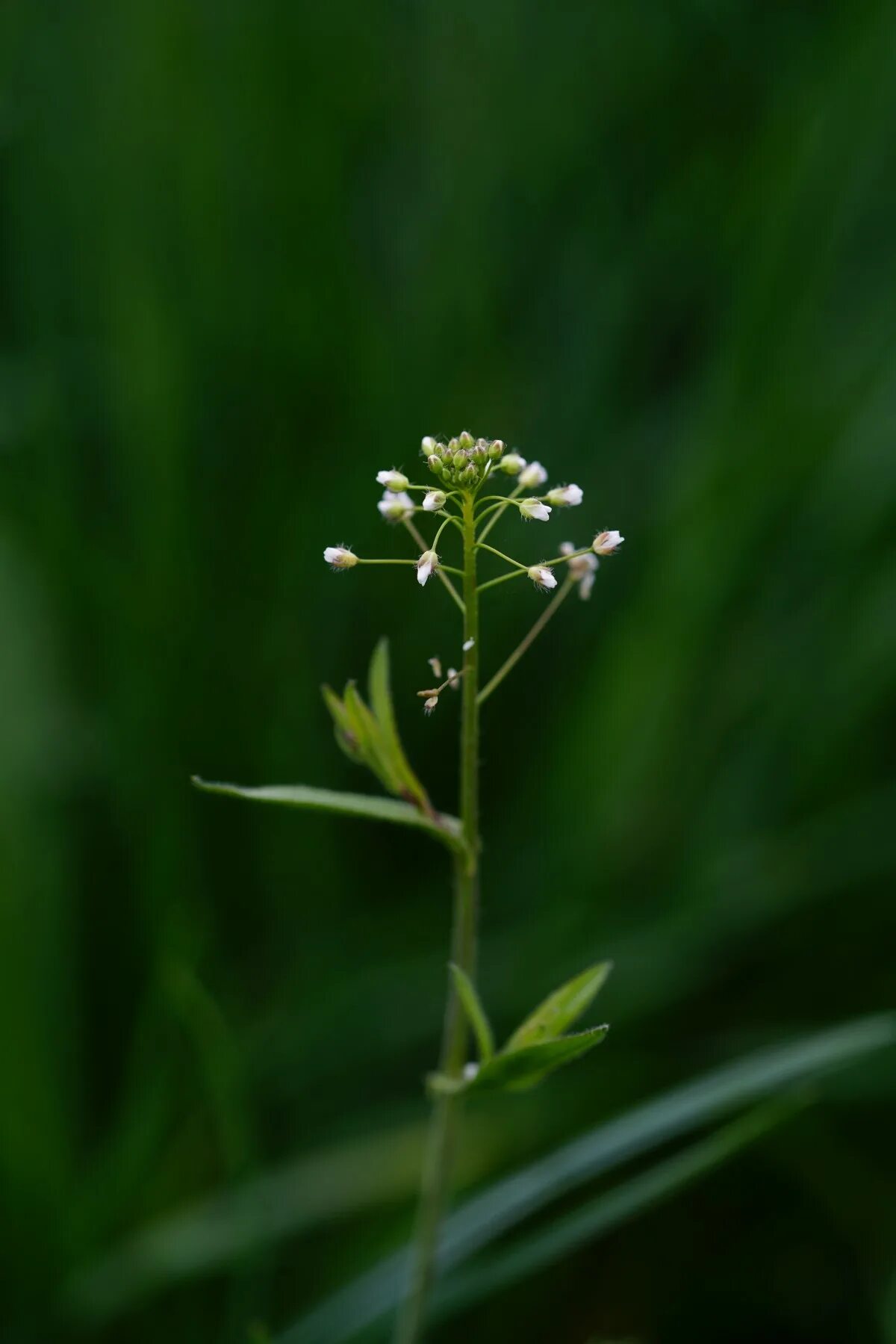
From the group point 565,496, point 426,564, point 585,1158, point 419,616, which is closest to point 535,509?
point 565,496

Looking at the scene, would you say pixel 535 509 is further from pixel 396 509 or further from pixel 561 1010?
pixel 561 1010

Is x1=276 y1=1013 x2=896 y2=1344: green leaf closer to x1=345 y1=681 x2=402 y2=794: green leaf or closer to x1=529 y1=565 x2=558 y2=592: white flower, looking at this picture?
x1=345 y1=681 x2=402 y2=794: green leaf

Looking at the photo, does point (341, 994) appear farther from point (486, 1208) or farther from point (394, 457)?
point (394, 457)

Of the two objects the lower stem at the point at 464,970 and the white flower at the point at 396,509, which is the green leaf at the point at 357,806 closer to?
the lower stem at the point at 464,970

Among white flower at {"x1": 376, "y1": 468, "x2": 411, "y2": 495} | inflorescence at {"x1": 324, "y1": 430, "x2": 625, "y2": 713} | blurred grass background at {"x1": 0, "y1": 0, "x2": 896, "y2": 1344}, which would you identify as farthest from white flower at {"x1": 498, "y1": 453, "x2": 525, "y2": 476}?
blurred grass background at {"x1": 0, "y1": 0, "x2": 896, "y2": 1344}

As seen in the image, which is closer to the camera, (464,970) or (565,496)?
(565,496)

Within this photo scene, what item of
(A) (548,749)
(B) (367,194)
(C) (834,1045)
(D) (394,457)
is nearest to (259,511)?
(D) (394,457)
